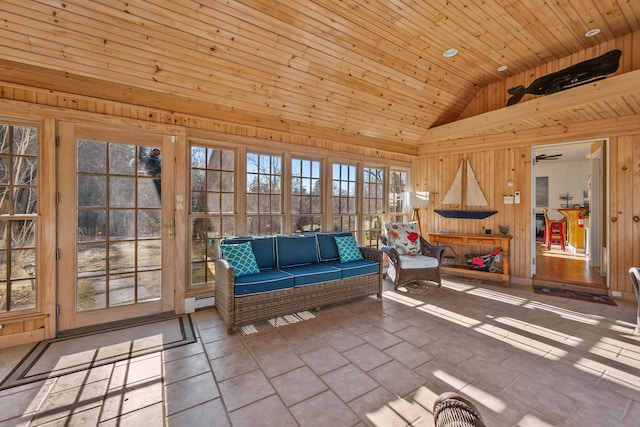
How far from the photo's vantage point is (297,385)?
2109 mm

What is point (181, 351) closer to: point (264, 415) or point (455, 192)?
point (264, 415)

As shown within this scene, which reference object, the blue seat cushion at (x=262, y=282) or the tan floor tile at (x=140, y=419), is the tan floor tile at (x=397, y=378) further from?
the tan floor tile at (x=140, y=419)

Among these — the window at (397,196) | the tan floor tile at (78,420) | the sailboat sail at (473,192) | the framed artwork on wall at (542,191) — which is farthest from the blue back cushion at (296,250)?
the framed artwork on wall at (542,191)

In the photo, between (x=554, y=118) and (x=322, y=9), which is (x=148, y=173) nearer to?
(x=322, y=9)

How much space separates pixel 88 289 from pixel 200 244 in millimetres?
1240

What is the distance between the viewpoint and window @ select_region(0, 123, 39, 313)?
2691mm

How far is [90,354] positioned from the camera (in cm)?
256

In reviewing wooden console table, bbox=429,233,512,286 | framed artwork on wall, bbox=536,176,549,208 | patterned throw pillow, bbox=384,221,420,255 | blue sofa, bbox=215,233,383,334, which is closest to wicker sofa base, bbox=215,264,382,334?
blue sofa, bbox=215,233,383,334

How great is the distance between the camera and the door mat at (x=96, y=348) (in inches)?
90.3

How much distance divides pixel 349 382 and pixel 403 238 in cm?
323

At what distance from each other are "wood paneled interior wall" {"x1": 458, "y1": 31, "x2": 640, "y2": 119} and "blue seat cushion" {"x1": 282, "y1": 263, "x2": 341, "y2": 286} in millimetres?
4263

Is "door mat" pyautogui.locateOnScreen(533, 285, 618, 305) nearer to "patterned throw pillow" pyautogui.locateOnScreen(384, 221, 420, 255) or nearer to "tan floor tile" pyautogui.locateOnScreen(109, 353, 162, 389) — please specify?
"patterned throw pillow" pyautogui.locateOnScreen(384, 221, 420, 255)

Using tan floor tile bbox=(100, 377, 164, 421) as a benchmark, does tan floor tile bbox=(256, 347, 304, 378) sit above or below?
above

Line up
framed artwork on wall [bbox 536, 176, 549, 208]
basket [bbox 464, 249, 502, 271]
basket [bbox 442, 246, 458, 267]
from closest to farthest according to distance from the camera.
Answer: basket [bbox 464, 249, 502, 271]
basket [bbox 442, 246, 458, 267]
framed artwork on wall [bbox 536, 176, 549, 208]
